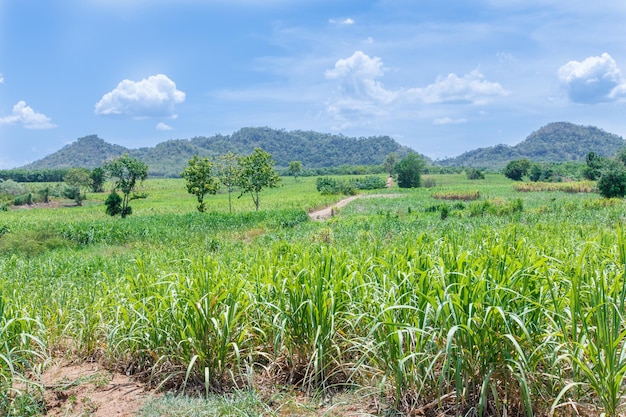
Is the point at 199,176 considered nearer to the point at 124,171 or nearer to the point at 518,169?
the point at 124,171

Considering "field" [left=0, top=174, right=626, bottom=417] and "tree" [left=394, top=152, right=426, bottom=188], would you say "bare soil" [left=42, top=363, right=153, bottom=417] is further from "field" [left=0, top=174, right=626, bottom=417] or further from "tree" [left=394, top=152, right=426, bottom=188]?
"tree" [left=394, top=152, right=426, bottom=188]

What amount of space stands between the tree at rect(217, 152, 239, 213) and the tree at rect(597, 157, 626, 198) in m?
33.9

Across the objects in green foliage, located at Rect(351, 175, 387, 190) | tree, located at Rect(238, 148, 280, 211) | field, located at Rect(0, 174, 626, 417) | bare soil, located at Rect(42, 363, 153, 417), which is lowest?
bare soil, located at Rect(42, 363, 153, 417)

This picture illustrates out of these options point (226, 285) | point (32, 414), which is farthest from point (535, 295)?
point (32, 414)

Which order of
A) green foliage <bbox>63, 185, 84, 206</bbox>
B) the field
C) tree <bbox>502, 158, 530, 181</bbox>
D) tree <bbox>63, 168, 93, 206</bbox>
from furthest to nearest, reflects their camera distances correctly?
tree <bbox>502, 158, 530, 181</bbox> < tree <bbox>63, 168, 93, 206</bbox> < green foliage <bbox>63, 185, 84, 206</bbox> < the field

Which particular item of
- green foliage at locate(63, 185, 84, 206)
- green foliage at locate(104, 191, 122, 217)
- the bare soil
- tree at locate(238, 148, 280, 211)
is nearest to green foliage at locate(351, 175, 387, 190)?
tree at locate(238, 148, 280, 211)

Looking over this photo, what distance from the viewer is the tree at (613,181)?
39.6m

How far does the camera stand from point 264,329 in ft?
13.5

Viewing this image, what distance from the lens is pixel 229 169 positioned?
129 feet

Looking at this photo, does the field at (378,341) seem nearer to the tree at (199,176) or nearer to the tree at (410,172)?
the tree at (199,176)

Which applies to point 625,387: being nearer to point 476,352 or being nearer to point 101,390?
point 476,352

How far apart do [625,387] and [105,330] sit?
189 inches

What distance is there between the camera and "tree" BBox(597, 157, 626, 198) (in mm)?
39625

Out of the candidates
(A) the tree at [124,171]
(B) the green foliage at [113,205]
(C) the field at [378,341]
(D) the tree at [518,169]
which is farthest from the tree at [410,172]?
(C) the field at [378,341]
